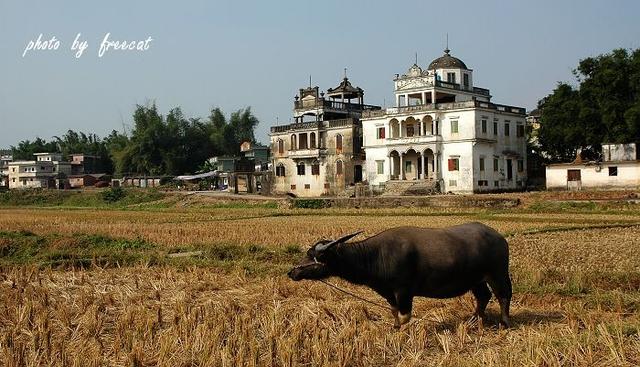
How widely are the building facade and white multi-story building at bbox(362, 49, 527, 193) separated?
258 centimetres

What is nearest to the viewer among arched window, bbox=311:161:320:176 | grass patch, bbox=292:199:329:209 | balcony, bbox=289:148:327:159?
grass patch, bbox=292:199:329:209

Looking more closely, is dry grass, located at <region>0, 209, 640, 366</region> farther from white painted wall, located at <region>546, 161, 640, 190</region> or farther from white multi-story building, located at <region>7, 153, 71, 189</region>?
white multi-story building, located at <region>7, 153, 71, 189</region>

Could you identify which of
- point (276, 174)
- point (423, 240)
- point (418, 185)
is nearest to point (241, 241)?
point (423, 240)

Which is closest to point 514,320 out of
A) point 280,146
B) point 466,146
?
point 466,146

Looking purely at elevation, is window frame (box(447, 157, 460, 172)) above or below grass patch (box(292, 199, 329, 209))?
above

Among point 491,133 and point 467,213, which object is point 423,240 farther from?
point 491,133

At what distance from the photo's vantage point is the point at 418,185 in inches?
2008

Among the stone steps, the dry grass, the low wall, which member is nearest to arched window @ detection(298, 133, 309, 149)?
the stone steps

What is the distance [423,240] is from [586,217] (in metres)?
23.6

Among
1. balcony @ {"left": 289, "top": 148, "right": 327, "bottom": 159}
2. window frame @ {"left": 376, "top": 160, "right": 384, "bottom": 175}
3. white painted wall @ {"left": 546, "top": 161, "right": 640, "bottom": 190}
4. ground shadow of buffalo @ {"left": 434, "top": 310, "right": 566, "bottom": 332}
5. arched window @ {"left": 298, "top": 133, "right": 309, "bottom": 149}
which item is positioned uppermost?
arched window @ {"left": 298, "top": 133, "right": 309, "bottom": 149}

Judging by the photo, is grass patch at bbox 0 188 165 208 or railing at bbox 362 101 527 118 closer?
railing at bbox 362 101 527 118

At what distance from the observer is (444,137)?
51.7 m

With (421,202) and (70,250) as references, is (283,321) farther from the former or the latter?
(421,202)

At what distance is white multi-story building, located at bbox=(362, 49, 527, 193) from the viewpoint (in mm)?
50562
